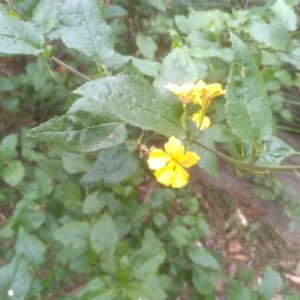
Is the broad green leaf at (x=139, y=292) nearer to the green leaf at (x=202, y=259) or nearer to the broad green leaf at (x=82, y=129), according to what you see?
the green leaf at (x=202, y=259)

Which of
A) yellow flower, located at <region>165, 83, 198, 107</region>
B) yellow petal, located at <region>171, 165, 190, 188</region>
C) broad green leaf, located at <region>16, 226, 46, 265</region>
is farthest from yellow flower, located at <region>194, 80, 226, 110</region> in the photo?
broad green leaf, located at <region>16, 226, 46, 265</region>

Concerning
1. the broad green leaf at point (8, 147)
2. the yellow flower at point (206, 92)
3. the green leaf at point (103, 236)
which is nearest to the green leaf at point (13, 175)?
the broad green leaf at point (8, 147)

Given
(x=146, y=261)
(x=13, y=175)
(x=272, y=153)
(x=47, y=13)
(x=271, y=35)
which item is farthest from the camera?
(x=13, y=175)

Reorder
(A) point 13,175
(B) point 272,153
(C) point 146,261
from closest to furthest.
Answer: (B) point 272,153, (C) point 146,261, (A) point 13,175

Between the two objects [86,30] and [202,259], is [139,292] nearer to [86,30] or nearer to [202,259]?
[202,259]

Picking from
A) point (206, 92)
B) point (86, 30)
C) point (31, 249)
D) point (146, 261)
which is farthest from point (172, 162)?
point (31, 249)

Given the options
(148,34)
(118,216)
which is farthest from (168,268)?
(148,34)
